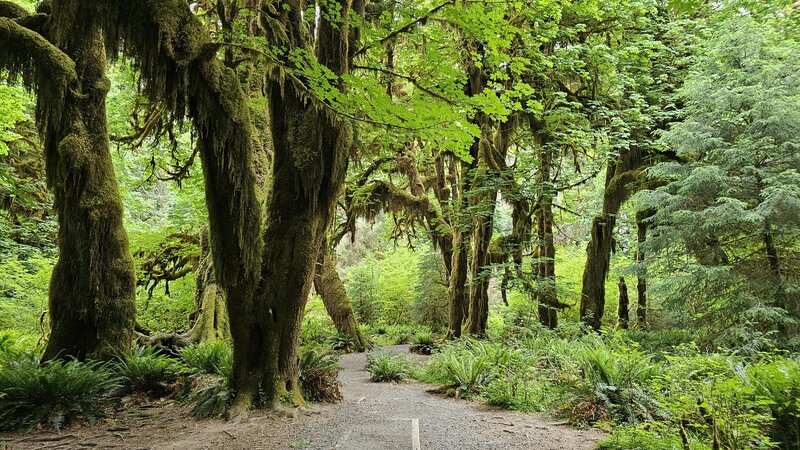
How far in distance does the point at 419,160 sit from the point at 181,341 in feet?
32.4

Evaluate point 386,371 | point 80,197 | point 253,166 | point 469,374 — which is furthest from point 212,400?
point 386,371

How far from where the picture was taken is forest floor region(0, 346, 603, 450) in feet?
14.6

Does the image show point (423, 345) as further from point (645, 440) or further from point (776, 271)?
point (645, 440)

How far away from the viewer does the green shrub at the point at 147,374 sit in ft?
21.0

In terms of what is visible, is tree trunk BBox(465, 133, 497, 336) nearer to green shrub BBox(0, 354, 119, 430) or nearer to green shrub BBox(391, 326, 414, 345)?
green shrub BBox(391, 326, 414, 345)

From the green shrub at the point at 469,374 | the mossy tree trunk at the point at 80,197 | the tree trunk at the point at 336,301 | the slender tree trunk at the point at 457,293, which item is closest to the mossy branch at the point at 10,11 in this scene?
the mossy tree trunk at the point at 80,197

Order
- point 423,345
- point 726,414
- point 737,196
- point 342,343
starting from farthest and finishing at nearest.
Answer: point 423,345 → point 342,343 → point 737,196 → point 726,414

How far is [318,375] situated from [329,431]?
1696 mm

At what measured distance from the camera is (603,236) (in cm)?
1248

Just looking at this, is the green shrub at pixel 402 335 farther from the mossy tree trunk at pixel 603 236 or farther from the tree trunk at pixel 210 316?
the tree trunk at pixel 210 316

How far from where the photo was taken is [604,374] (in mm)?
5684

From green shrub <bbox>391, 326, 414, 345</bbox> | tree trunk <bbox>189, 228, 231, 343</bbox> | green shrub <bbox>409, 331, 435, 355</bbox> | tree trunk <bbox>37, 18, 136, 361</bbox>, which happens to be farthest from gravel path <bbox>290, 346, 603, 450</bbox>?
green shrub <bbox>391, 326, 414, 345</bbox>

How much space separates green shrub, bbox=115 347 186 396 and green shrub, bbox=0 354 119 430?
957 mm

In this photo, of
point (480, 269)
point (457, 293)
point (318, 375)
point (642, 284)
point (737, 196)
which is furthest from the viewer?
point (642, 284)
